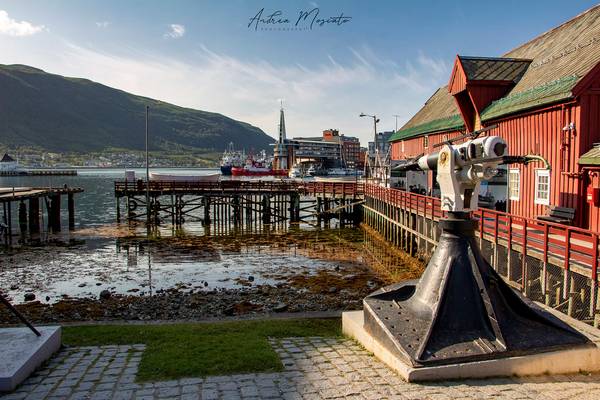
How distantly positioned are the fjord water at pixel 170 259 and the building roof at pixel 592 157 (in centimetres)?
921

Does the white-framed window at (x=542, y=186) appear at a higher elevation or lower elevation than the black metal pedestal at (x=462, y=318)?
higher

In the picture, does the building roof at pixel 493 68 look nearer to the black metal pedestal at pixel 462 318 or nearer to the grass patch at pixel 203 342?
the grass patch at pixel 203 342

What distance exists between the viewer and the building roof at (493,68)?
23.5m

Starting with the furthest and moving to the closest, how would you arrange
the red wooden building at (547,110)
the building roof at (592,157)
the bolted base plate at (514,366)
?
1. the red wooden building at (547,110)
2. the building roof at (592,157)
3. the bolted base plate at (514,366)

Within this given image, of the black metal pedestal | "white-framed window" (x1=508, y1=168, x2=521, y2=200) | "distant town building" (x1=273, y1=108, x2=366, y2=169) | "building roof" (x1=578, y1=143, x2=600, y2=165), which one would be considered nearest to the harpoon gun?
the black metal pedestal

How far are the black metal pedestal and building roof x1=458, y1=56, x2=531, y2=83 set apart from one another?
17.9m

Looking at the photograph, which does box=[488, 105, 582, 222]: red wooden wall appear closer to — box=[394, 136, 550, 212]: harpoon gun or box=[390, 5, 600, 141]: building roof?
box=[390, 5, 600, 141]: building roof

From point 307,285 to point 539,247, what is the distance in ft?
31.3

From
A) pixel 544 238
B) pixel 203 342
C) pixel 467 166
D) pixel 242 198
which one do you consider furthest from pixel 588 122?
pixel 242 198

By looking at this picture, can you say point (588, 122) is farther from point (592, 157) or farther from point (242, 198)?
point (242, 198)

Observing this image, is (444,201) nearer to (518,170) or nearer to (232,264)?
(518,170)

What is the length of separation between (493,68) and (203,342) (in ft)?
65.7

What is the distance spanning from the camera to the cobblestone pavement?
21.2 ft

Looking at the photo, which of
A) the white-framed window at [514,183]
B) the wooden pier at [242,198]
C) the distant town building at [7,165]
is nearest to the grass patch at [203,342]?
the white-framed window at [514,183]
